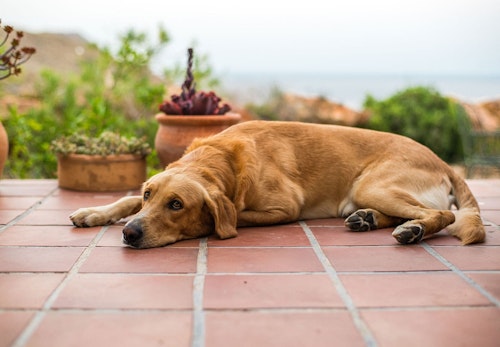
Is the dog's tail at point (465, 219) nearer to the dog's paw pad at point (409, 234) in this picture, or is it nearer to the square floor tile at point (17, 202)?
the dog's paw pad at point (409, 234)

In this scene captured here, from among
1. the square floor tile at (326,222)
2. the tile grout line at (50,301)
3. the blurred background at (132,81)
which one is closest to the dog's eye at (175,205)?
the tile grout line at (50,301)

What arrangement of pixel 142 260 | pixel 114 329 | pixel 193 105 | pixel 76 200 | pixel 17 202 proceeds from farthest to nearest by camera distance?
pixel 193 105 → pixel 76 200 → pixel 17 202 → pixel 142 260 → pixel 114 329

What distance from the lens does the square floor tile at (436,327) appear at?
192 cm

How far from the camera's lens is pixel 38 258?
9.55 ft

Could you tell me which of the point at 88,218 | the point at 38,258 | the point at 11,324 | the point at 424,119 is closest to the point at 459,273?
the point at 11,324

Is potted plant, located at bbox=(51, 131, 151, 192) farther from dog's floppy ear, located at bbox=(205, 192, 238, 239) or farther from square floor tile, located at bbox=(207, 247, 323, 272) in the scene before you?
square floor tile, located at bbox=(207, 247, 323, 272)

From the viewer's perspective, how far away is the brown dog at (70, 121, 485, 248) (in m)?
3.24

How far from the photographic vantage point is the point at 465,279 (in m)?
2.62

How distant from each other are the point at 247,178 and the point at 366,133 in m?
1.18

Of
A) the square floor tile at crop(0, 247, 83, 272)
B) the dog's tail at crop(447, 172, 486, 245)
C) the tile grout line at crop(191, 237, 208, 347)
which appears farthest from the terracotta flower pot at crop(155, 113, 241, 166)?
the dog's tail at crop(447, 172, 486, 245)

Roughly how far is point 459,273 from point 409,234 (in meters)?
0.53

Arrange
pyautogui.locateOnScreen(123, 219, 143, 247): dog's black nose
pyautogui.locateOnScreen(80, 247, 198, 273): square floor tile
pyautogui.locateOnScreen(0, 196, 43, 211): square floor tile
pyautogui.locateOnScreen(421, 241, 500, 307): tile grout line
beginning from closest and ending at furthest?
pyautogui.locateOnScreen(421, 241, 500, 307): tile grout line
pyautogui.locateOnScreen(80, 247, 198, 273): square floor tile
pyautogui.locateOnScreen(123, 219, 143, 247): dog's black nose
pyautogui.locateOnScreen(0, 196, 43, 211): square floor tile

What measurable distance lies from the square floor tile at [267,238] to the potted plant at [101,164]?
6.24ft

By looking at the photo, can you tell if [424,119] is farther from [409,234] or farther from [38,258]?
[38,258]
